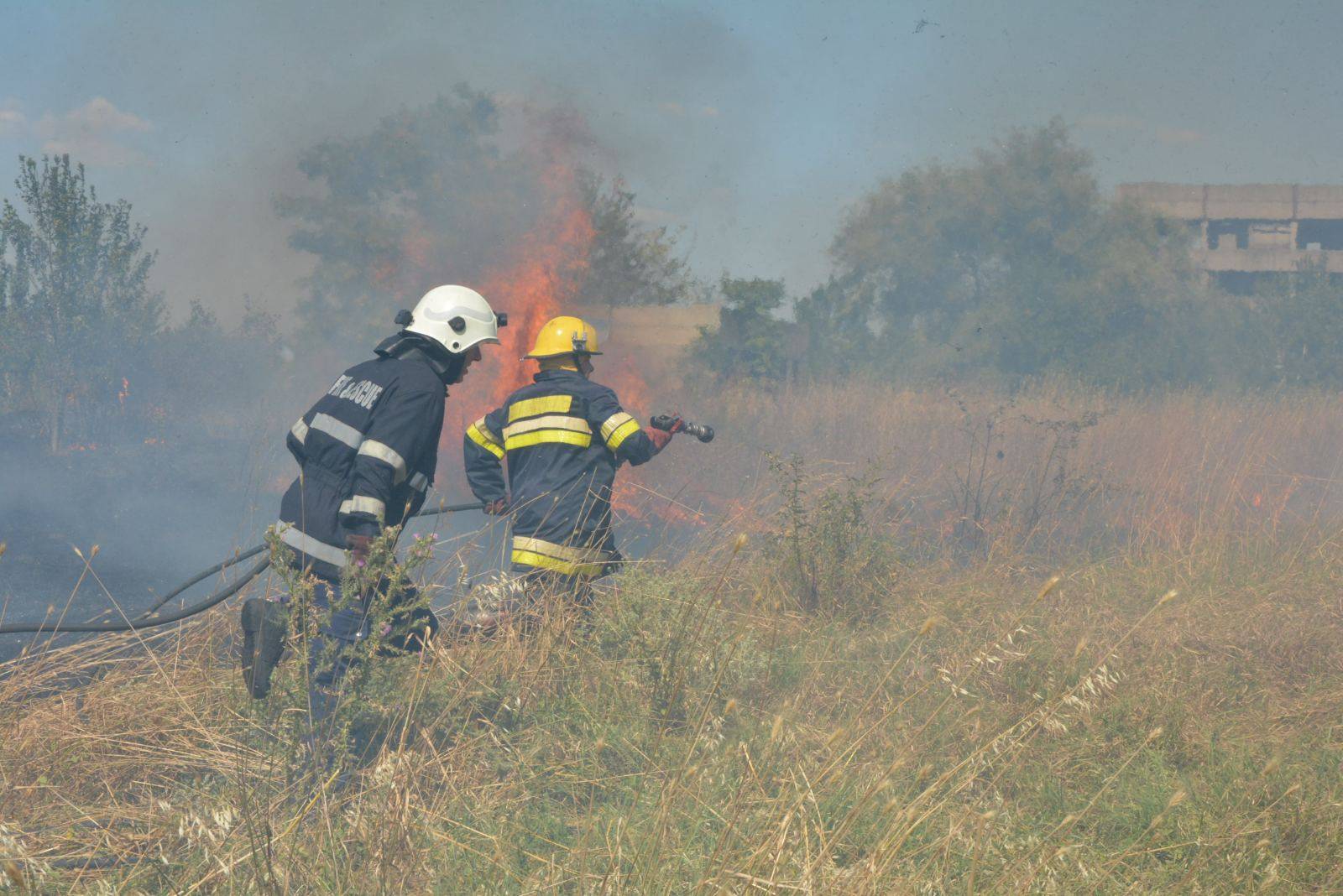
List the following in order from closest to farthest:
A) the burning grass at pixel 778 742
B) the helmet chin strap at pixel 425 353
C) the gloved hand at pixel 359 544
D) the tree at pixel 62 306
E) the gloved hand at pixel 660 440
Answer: the burning grass at pixel 778 742 < the gloved hand at pixel 359 544 < the helmet chin strap at pixel 425 353 < the gloved hand at pixel 660 440 < the tree at pixel 62 306

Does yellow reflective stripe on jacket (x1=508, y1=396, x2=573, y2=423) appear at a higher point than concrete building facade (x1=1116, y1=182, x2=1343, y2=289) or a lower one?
lower

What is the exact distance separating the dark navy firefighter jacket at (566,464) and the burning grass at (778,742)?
38 centimetres

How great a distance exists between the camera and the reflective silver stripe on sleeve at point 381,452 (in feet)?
12.0

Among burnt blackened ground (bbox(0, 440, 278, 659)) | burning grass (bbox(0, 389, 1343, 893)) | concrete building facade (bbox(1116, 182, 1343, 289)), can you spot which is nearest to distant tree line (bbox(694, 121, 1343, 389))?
burnt blackened ground (bbox(0, 440, 278, 659))

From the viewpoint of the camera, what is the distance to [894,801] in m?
1.95

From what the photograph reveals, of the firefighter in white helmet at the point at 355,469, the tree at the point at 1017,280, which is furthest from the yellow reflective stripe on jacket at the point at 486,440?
the tree at the point at 1017,280

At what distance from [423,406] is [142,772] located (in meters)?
1.55

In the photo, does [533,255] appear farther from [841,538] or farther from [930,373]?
[930,373]

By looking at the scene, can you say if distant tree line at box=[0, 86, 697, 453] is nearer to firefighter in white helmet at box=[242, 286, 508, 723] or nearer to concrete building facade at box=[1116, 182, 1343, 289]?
firefighter in white helmet at box=[242, 286, 508, 723]

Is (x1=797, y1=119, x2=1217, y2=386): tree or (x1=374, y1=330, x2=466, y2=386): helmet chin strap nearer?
(x1=374, y1=330, x2=466, y2=386): helmet chin strap

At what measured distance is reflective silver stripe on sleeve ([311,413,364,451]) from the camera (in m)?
3.71

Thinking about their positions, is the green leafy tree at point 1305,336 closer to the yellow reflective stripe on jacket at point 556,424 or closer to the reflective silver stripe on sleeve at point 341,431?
the yellow reflective stripe on jacket at point 556,424

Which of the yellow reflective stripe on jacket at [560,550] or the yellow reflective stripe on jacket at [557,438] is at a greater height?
the yellow reflective stripe on jacket at [557,438]

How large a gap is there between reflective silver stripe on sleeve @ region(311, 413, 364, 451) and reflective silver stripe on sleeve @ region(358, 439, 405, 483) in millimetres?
30
